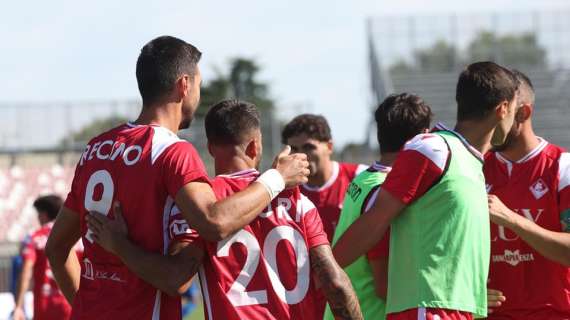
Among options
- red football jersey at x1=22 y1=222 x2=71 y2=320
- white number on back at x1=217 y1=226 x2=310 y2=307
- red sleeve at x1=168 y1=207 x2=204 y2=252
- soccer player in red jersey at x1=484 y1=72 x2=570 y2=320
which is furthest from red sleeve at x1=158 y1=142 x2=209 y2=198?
red football jersey at x1=22 y1=222 x2=71 y2=320

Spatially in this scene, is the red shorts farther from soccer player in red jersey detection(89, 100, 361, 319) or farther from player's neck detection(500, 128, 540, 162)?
player's neck detection(500, 128, 540, 162)

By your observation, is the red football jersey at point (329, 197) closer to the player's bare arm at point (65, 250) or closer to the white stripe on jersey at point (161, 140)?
the player's bare arm at point (65, 250)

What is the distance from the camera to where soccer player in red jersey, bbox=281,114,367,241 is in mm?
8617

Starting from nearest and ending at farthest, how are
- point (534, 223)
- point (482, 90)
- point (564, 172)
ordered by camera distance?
point (482, 90) < point (534, 223) < point (564, 172)

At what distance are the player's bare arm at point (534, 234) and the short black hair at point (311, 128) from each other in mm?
3117

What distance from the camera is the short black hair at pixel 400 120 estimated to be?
573 centimetres

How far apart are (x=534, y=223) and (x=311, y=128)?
10.1ft

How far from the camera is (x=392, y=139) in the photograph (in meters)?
5.79

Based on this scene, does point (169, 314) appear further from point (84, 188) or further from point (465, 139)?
point (465, 139)

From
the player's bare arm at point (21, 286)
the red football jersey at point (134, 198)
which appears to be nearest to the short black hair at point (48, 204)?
the player's bare arm at point (21, 286)

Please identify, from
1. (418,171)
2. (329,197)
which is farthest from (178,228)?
(329,197)

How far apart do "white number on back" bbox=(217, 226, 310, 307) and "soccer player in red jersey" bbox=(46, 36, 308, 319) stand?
0.22 m

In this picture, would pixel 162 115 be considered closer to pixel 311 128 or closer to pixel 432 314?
pixel 432 314

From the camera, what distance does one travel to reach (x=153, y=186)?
4.69 metres
